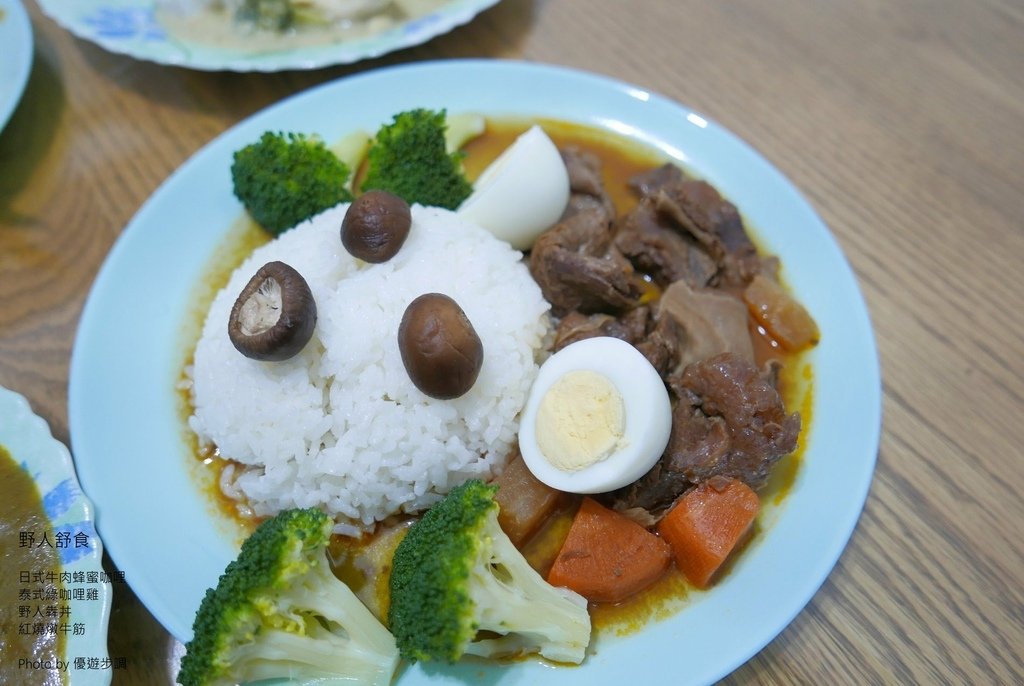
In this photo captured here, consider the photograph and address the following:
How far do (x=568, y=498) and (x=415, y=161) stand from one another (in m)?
1.87

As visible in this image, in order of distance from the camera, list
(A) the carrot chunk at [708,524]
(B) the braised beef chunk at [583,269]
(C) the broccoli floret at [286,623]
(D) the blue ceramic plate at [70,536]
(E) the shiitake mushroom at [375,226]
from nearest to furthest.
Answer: (C) the broccoli floret at [286,623] → (D) the blue ceramic plate at [70,536] → (A) the carrot chunk at [708,524] → (E) the shiitake mushroom at [375,226] → (B) the braised beef chunk at [583,269]

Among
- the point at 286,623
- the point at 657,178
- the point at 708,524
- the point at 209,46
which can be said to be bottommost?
the point at 286,623

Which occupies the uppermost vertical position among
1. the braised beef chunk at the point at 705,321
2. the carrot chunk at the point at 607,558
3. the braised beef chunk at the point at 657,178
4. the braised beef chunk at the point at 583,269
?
the braised beef chunk at the point at 657,178

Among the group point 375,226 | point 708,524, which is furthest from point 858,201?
point 375,226

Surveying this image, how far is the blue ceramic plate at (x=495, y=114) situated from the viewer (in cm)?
247

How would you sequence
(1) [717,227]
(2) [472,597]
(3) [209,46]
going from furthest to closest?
(3) [209,46] → (1) [717,227] → (2) [472,597]

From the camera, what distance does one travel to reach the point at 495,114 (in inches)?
163

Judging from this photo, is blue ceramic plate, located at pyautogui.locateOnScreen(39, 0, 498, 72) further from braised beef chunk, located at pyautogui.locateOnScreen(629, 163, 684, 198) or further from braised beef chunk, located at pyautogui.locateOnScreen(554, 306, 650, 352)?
braised beef chunk, located at pyautogui.locateOnScreen(554, 306, 650, 352)

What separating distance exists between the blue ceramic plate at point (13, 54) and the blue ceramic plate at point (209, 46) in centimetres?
18

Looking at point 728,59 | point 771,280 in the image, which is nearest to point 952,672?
point 771,280

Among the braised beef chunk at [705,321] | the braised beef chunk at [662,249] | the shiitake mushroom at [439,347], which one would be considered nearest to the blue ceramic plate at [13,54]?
the shiitake mushroom at [439,347]

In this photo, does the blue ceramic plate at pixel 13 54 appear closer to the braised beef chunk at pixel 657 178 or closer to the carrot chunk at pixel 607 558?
the braised beef chunk at pixel 657 178

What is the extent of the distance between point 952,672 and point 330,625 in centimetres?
231

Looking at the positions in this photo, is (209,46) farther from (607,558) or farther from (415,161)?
(607,558)
